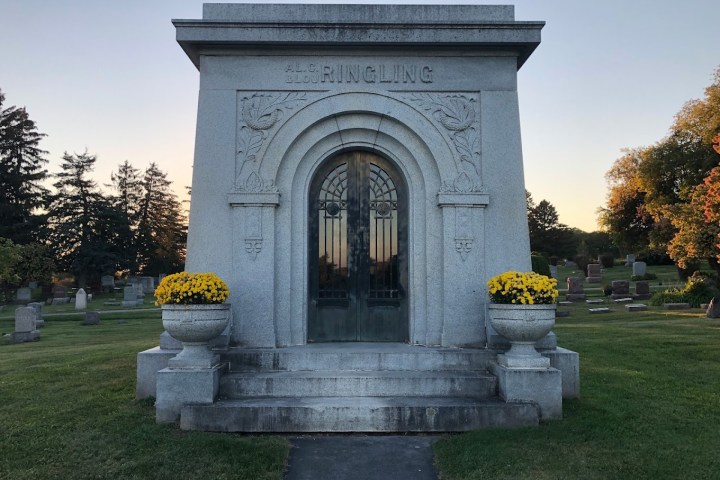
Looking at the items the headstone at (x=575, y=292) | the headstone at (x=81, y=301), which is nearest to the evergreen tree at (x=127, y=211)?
the headstone at (x=81, y=301)

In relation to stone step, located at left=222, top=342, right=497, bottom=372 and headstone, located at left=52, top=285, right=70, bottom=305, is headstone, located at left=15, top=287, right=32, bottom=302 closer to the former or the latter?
headstone, located at left=52, top=285, right=70, bottom=305

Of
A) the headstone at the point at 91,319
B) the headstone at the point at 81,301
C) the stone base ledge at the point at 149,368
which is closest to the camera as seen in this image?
the stone base ledge at the point at 149,368

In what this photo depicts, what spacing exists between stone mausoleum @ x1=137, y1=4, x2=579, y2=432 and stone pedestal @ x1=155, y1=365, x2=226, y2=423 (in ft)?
2.49

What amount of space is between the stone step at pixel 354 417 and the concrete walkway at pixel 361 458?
135 mm

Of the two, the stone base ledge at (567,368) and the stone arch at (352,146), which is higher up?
the stone arch at (352,146)

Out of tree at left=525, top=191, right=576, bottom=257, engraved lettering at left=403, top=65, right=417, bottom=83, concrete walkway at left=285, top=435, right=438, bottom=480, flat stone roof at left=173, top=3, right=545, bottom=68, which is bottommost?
concrete walkway at left=285, top=435, right=438, bottom=480

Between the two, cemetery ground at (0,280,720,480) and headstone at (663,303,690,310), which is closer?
cemetery ground at (0,280,720,480)

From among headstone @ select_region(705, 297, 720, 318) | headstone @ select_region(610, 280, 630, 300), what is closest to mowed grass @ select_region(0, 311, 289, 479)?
headstone @ select_region(705, 297, 720, 318)

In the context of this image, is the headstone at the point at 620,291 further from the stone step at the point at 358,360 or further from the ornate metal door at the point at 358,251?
the stone step at the point at 358,360

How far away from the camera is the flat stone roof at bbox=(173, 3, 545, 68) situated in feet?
23.2

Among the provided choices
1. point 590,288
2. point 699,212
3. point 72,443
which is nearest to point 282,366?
point 72,443

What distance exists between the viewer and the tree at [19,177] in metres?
39.9

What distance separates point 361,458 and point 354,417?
691mm

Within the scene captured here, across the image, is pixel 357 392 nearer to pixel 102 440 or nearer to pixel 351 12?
pixel 102 440
